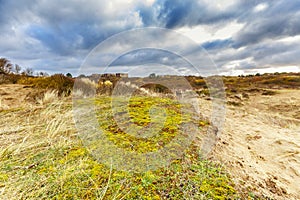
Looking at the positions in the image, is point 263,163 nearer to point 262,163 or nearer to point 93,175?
point 262,163

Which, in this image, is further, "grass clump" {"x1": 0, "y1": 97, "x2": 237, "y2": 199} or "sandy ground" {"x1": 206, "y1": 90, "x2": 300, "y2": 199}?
"sandy ground" {"x1": 206, "y1": 90, "x2": 300, "y2": 199}

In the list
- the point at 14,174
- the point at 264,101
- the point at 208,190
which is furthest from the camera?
the point at 264,101

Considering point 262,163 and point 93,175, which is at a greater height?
point 93,175

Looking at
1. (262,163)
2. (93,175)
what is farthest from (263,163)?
(93,175)

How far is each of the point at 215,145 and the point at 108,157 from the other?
153 centimetres

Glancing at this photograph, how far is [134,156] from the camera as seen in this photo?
2033 millimetres

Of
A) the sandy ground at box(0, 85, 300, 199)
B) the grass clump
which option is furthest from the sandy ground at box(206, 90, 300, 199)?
the grass clump

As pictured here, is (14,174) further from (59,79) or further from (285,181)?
(59,79)

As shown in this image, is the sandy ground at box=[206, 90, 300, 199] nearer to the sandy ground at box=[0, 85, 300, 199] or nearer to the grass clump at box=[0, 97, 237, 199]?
the sandy ground at box=[0, 85, 300, 199]

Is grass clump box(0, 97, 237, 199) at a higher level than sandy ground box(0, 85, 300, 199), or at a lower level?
higher

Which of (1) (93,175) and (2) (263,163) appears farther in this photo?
(2) (263,163)

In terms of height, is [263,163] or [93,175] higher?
[93,175]

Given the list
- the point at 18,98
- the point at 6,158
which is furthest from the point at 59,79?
the point at 6,158

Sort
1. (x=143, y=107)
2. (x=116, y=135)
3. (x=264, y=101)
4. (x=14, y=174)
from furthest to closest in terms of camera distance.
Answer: (x=264, y=101), (x=143, y=107), (x=116, y=135), (x=14, y=174)
